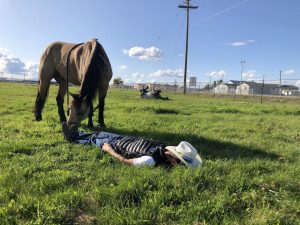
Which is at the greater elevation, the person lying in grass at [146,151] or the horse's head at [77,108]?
the horse's head at [77,108]

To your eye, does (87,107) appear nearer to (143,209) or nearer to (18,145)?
(18,145)

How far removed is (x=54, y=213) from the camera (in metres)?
3.00

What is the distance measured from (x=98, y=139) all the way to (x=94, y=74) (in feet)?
4.45

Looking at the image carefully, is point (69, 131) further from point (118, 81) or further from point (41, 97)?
point (118, 81)

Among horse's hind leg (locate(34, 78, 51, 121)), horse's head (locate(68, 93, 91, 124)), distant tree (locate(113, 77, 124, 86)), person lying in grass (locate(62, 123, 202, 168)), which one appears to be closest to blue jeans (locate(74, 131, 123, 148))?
person lying in grass (locate(62, 123, 202, 168))

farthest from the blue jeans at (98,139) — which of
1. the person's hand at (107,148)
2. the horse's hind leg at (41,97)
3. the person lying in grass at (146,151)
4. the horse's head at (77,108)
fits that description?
the horse's hind leg at (41,97)

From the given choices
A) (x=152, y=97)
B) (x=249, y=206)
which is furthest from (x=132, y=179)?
(x=152, y=97)

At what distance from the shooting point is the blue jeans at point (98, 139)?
548 cm

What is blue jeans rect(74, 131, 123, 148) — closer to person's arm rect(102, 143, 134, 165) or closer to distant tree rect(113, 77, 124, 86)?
person's arm rect(102, 143, 134, 165)

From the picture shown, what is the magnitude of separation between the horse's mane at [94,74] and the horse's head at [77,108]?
0.09m

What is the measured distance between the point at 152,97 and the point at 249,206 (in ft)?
67.4

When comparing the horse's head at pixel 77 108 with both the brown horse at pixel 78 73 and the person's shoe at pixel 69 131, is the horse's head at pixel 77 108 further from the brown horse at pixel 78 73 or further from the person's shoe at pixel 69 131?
the person's shoe at pixel 69 131

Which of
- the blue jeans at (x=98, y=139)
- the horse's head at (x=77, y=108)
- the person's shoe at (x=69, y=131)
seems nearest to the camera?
the blue jeans at (x=98, y=139)

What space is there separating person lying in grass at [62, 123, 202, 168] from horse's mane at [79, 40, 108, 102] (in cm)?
86
